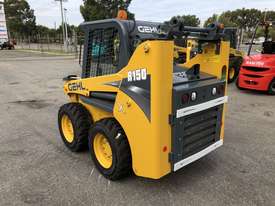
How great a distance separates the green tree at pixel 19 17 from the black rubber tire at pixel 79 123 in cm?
7028

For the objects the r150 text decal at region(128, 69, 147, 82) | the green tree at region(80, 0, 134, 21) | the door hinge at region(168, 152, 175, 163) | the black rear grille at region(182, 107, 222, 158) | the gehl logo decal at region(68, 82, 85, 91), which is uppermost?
the green tree at region(80, 0, 134, 21)

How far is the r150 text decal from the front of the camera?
277cm

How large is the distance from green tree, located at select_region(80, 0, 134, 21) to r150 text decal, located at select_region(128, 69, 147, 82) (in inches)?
1227

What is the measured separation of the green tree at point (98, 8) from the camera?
3219cm

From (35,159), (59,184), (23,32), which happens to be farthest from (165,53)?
(23,32)

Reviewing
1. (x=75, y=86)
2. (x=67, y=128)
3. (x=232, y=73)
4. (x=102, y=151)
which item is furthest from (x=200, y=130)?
(x=232, y=73)

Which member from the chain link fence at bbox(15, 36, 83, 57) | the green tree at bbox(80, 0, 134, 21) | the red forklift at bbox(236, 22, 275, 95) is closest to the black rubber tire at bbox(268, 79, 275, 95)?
the red forklift at bbox(236, 22, 275, 95)

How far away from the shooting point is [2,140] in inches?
189

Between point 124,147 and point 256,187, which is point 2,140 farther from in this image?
point 256,187

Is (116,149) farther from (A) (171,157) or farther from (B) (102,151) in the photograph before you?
(A) (171,157)

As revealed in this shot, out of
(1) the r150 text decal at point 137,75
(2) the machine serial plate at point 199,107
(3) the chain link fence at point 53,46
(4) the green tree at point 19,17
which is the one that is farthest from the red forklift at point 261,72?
(4) the green tree at point 19,17

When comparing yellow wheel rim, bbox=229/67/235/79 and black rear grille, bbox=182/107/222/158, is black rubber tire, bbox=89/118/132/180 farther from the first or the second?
yellow wheel rim, bbox=229/67/235/79

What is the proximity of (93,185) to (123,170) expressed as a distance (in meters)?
0.43

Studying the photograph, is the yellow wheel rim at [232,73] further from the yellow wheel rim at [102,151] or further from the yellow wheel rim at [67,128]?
the yellow wheel rim at [102,151]
